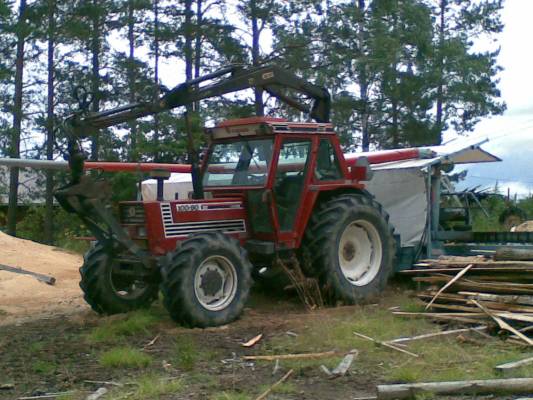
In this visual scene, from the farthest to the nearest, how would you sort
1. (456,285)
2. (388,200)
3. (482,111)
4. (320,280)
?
(482,111), (388,200), (320,280), (456,285)

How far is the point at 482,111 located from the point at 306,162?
23.9 m

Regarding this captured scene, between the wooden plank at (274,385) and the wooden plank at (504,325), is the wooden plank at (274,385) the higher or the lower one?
the lower one

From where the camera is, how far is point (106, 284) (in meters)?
10.1

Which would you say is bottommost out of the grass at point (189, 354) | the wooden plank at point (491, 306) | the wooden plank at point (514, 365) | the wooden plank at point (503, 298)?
the grass at point (189, 354)

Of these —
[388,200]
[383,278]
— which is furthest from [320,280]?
[388,200]

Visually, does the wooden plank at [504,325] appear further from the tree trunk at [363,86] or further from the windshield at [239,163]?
the tree trunk at [363,86]

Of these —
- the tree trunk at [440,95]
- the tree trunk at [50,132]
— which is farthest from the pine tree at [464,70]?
the tree trunk at [50,132]

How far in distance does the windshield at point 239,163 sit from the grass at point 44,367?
3.88 m

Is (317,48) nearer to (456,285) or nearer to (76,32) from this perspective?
(76,32)

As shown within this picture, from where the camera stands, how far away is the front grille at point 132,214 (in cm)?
979

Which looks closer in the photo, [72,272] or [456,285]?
[456,285]

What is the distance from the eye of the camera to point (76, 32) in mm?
28781

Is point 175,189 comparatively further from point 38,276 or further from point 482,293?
point 482,293

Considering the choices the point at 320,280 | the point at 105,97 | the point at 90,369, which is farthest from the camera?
the point at 105,97
